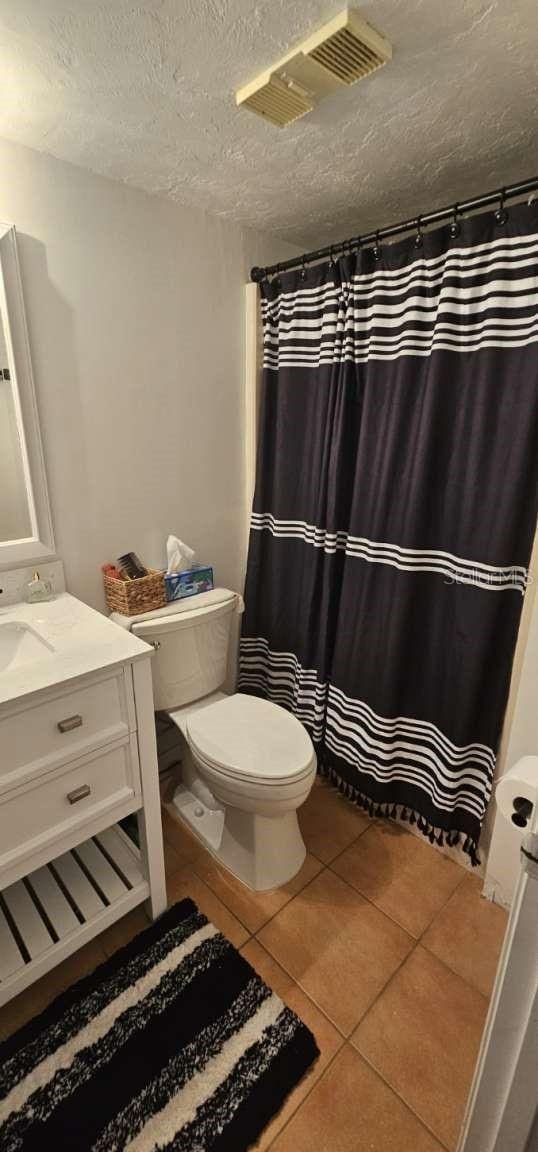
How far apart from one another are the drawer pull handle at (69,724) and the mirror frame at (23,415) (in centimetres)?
58

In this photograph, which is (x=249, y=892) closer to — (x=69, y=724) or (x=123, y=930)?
(x=123, y=930)

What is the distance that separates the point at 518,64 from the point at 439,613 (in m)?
1.25

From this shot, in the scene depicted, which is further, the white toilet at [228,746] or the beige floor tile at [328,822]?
the beige floor tile at [328,822]

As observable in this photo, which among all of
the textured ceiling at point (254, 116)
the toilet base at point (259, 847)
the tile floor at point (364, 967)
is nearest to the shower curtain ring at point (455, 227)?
the textured ceiling at point (254, 116)

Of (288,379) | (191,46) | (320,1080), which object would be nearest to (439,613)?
(288,379)

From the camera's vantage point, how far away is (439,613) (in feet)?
4.84

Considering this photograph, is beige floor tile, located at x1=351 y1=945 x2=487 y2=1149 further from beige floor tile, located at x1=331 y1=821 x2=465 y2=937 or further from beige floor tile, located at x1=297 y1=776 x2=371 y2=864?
beige floor tile, located at x1=297 y1=776 x2=371 y2=864

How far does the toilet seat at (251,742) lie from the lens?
4.49 ft

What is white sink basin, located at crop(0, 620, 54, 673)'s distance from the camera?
125 cm

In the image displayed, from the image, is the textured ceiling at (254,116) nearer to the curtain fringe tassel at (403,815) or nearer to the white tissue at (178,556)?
the white tissue at (178,556)

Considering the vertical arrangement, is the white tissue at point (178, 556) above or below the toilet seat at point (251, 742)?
above

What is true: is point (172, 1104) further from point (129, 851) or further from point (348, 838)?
point (348, 838)

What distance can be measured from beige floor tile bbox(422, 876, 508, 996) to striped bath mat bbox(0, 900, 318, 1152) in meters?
0.45

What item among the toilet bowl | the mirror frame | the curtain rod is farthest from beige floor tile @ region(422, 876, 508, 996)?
the curtain rod
